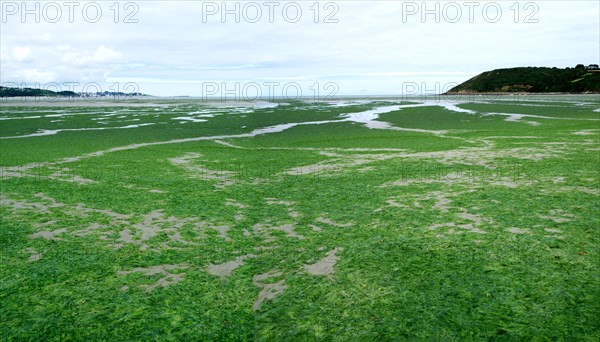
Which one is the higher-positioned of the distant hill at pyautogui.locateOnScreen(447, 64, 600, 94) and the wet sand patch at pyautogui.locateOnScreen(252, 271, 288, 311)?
the distant hill at pyautogui.locateOnScreen(447, 64, 600, 94)

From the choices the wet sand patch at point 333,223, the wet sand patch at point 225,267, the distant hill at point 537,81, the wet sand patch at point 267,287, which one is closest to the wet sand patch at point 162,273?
the wet sand patch at point 225,267

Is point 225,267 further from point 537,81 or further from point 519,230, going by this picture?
point 537,81

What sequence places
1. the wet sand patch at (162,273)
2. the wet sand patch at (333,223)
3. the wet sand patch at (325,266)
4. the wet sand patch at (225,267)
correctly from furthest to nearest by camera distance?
1. the wet sand patch at (333,223)
2. the wet sand patch at (225,267)
3. the wet sand patch at (325,266)
4. the wet sand patch at (162,273)

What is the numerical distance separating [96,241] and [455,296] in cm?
704

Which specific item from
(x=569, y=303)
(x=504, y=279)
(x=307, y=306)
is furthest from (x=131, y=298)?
(x=569, y=303)

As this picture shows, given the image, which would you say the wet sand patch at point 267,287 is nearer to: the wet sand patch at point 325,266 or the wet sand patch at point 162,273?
the wet sand patch at point 325,266

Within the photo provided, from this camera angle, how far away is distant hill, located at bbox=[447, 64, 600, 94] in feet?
454

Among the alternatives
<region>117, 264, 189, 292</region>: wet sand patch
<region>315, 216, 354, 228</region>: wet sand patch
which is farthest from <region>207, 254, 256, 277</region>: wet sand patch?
<region>315, 216, 354, 228</region>: wet sand patch

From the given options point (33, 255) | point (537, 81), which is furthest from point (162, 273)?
point (537, 81)

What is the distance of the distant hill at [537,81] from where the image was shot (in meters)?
138

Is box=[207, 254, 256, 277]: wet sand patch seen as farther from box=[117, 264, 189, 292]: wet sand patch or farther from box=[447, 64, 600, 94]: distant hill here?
box=[447, 64, 600, 94]: distant hill

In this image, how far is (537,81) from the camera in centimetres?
15975

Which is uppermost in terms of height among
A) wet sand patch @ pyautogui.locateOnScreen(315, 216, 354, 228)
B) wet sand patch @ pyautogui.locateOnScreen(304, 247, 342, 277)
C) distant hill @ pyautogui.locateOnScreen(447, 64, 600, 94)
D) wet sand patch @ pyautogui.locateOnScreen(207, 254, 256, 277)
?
distant hill @ pyautogui.locateOnScreen(447, 64, 600, 94)

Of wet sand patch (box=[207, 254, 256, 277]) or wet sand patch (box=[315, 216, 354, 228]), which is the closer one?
wet sand patch (box=[207, 254, 256, 277])
